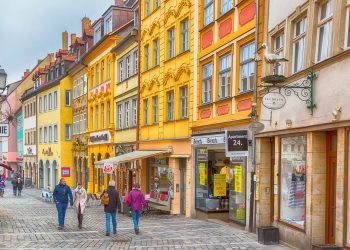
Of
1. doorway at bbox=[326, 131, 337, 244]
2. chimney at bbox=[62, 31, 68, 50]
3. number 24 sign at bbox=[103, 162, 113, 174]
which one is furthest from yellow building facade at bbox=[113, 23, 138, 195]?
chimney at bbox=[62, 31, 68, 50]

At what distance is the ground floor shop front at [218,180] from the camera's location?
59.0 feet

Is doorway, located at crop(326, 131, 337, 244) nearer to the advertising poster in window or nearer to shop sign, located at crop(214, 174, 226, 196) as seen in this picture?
the advertising poster in window

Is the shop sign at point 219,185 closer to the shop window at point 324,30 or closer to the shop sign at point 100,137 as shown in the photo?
the shop window at point 324,30

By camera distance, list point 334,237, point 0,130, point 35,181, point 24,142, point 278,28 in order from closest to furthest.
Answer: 1. point 334,237
2. point 278,28
3. point 0,130
4. point 35,181
5. point 24,142

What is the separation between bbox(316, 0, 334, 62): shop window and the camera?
12.0 metres

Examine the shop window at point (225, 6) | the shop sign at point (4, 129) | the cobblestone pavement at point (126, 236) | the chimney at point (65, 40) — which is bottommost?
the cobblestone pavement at point (126, 236)

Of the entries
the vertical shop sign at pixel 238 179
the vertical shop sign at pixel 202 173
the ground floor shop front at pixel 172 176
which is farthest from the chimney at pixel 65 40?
the vertical shop sign at pixel 238 179

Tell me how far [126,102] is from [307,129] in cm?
2165

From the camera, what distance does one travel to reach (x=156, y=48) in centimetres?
2816

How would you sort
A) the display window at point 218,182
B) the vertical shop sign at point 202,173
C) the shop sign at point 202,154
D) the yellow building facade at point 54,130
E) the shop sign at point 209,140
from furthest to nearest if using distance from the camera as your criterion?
the yellow building facade at point 54,130 < the vertical shop sign at point 202,173 < the shop sign at point 202,154 < the shop sign at point 209,140 < the display window at point 218,182

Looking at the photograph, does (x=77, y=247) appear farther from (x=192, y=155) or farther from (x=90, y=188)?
(x=90, y=188)

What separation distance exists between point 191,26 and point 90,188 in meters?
22.7

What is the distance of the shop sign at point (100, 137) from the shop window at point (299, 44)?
79.0ft

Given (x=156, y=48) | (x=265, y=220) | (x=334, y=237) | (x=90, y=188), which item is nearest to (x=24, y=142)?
(x=90, y=188)
